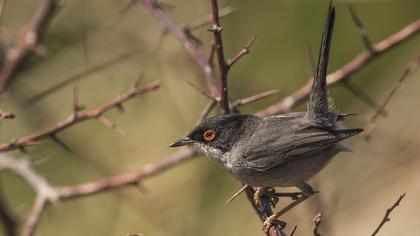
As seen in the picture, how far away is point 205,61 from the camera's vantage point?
414 cm

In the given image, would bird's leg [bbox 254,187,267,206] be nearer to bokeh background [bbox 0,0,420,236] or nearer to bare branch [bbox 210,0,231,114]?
bare branch [bbox 210,0,231,114]

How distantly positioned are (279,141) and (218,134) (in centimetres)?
43

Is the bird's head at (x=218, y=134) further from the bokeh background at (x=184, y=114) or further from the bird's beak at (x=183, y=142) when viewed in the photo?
the bokeh background at (x=184, y=114)

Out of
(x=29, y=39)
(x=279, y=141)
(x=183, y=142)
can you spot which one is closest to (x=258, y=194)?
(x=279, y=141)

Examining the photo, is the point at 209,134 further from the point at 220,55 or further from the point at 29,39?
the point at 29,39

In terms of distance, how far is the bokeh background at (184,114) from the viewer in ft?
21.9

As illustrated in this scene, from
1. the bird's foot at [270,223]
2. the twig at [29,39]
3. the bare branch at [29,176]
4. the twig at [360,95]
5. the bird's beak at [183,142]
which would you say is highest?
the twig at [29,39]

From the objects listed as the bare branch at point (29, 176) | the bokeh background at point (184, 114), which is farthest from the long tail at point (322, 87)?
the bare branch at point (29, 176)

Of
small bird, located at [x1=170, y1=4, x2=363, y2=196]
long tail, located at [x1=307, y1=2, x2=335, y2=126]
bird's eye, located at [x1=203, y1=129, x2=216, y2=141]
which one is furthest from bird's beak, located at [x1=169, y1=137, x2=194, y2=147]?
long tail, located at [x1=307, y1=2, x2=335, y2=126]

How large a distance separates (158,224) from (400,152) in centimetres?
251

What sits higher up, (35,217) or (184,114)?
(184,114)

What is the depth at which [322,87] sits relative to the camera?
4.48m

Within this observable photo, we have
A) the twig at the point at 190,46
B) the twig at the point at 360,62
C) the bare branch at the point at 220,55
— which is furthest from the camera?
the twig at the point at 360,62

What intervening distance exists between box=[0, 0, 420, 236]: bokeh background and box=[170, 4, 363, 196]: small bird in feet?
5.61
